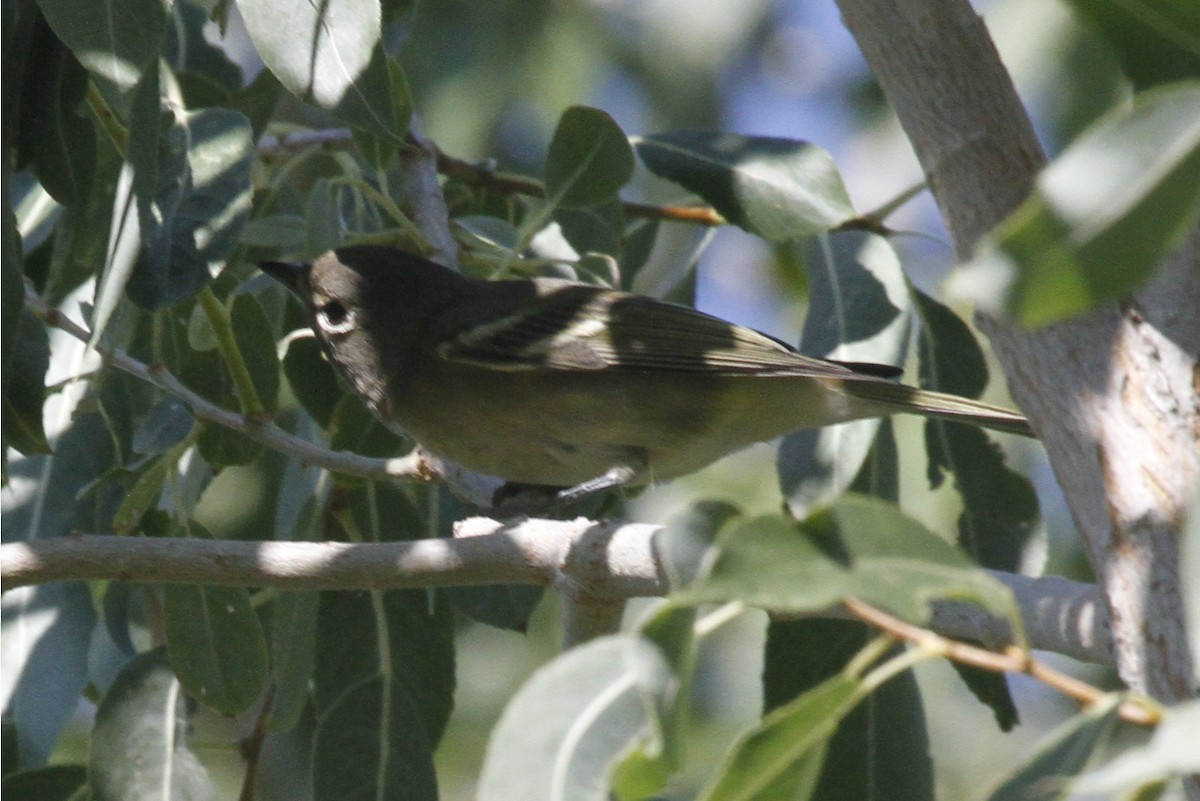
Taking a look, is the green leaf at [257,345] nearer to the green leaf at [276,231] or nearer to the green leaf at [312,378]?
the green leaf at [276,231]

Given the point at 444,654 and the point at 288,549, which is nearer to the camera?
the point at 288,549

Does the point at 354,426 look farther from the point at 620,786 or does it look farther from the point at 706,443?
the point at 620,786

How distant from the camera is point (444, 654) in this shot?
3.73m

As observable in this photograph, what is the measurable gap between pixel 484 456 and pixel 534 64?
458cm

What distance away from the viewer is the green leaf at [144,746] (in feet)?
10.6

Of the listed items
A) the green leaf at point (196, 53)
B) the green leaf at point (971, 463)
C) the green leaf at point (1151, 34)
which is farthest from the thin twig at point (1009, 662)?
the green leaf at point (196, 53)

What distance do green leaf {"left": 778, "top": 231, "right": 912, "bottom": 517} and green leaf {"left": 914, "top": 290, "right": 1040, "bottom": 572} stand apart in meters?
0.25

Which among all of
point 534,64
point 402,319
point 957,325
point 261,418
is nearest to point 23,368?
point 261,418

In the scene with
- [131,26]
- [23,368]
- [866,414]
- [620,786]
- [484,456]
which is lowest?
[484,456]

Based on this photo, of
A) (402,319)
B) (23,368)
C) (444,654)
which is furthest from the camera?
(402,319)

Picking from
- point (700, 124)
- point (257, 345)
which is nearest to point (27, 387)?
point (257, 345)

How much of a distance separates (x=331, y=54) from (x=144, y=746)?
1.70 meters

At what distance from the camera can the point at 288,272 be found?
420 centimetres

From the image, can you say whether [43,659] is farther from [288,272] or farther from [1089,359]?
[1089,359]
